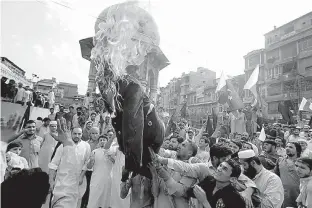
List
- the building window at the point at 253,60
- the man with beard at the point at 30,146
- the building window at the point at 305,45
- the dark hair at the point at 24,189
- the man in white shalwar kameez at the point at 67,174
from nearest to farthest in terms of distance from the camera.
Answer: the dark hair at the point at 24,189 → the man in white shalwar kameez at the point at 67,174 → the man with beard at the point at 30,146 → the building window at the point at 305,45 → the building window at the point at 253,60

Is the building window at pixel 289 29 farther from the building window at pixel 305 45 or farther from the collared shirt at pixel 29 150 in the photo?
the collared shirt at pixel 29 150

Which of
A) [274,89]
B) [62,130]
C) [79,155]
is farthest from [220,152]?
[274,89]

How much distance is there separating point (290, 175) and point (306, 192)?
3.84 feet

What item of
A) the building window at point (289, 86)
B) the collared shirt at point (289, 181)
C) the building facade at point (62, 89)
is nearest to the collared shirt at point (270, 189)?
the collared shirt at point (289, 181)

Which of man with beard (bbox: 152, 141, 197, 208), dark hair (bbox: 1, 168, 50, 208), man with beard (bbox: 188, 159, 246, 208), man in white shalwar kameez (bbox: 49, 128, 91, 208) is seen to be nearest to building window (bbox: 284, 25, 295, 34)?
man in white shalwar kameez (bbox: 49, 128, 91, 208)

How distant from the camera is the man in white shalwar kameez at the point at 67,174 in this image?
462 cm

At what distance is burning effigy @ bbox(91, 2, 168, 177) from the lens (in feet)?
7.07

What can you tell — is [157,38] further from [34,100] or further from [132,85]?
[34,100]

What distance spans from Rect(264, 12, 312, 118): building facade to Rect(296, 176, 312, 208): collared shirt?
101ft

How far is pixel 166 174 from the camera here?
266 centimetres

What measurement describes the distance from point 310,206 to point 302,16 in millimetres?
38149

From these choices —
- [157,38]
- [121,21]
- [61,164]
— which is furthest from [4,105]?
[61,164]

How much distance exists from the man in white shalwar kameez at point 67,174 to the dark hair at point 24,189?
120 inches

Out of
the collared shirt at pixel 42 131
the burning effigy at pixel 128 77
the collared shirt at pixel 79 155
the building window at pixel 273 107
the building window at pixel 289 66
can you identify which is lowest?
the collared shirt at pixel 79 155
